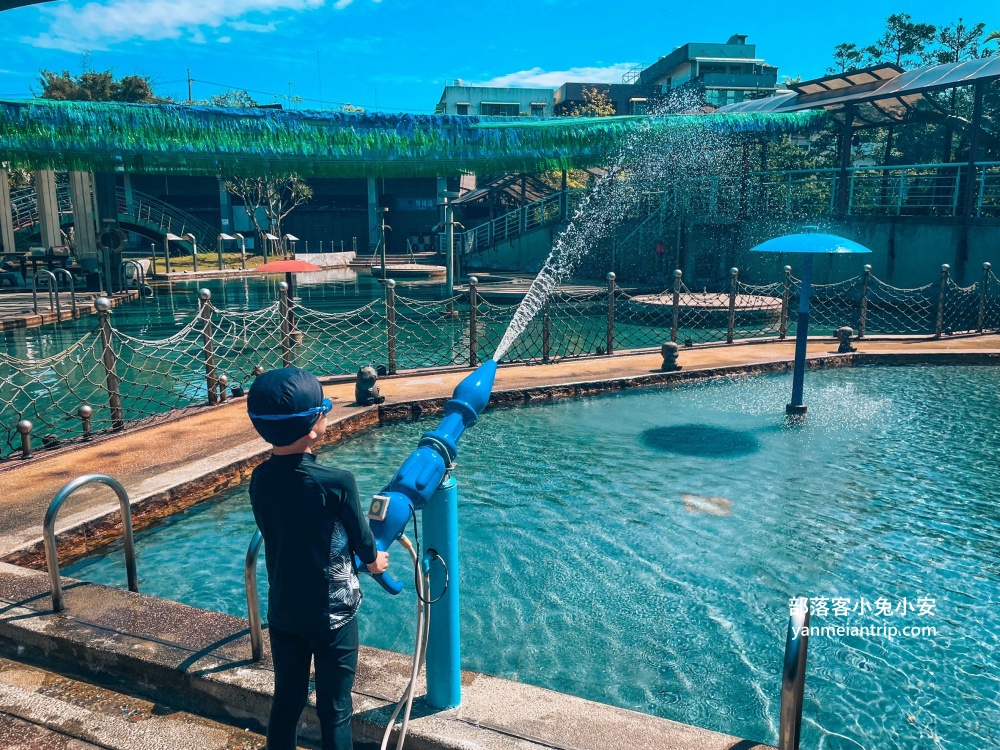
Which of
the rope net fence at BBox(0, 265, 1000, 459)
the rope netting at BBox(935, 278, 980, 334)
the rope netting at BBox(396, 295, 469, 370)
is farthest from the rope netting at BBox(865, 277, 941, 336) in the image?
the rope netting at BBox(396, 295, 469, 370)

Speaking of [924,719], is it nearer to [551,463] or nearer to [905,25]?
[551,463]

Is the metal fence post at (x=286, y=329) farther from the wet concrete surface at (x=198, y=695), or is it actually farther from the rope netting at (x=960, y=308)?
the rope netting at (x=960, y=308)

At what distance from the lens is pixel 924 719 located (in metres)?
3.46

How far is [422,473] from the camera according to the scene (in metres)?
2.39

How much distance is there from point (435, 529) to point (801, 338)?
273 inches

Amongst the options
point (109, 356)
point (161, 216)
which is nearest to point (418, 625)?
point (109, 356)

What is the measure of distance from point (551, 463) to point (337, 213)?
39.8 m

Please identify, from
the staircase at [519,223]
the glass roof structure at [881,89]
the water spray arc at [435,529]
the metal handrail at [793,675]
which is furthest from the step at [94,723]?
the staircase at [519,223]

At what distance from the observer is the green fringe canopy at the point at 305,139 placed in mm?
16047

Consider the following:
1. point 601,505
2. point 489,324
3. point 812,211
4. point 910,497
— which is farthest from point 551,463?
point 812,211

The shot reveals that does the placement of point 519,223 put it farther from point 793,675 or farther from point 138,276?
point 793,675

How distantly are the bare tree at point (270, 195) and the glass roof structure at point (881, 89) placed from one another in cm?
2590

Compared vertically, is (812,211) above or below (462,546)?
above

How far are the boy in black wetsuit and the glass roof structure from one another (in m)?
18.5
